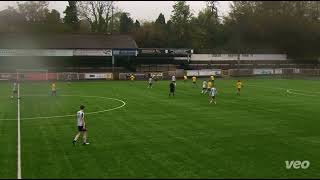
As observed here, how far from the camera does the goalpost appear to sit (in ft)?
218

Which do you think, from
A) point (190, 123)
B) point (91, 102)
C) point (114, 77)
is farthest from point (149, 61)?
point (190, 123)

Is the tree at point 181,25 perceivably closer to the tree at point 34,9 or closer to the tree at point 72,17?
the tree at point 72,17

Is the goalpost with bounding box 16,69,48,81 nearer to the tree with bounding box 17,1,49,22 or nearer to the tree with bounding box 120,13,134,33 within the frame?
the tree with bounding box 17,1,49,22

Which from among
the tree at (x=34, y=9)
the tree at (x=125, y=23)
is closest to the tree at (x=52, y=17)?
the tree at (x=34, y=9)

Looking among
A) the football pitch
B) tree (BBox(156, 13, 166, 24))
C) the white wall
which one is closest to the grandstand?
the white wall

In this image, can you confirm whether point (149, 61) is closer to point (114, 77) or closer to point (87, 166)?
point (114, 77)

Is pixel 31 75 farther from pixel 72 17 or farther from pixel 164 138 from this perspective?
pixel 164 138

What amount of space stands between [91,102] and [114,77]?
32.8m

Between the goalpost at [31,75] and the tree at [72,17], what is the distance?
2342cm

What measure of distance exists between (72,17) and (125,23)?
52.9 feet

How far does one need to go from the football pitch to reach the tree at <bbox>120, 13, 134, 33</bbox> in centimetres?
6517

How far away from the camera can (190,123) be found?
92.3 feet

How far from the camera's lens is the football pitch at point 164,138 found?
17.3 m

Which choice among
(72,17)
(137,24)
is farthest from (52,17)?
(137,24)
